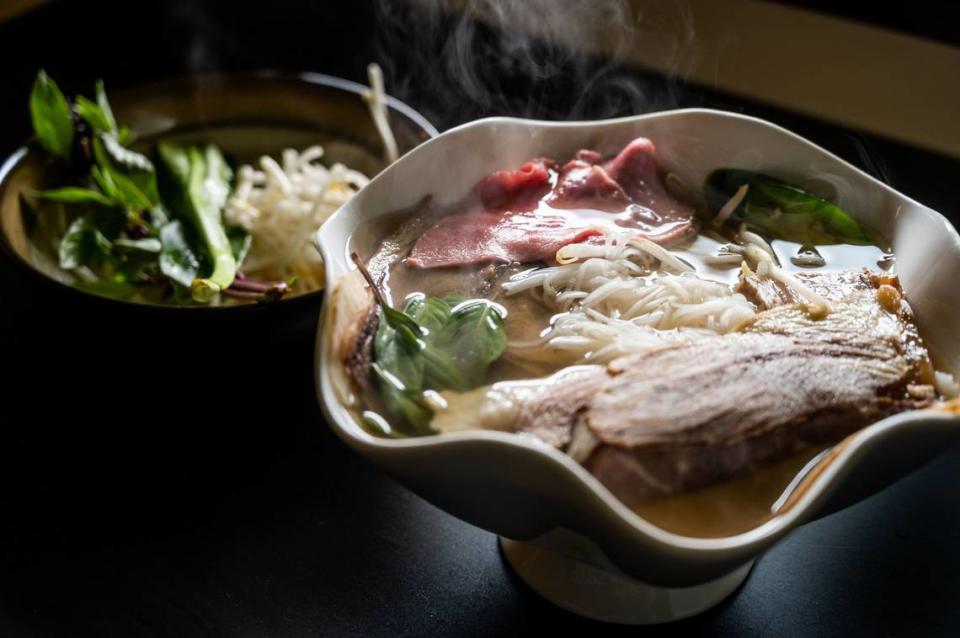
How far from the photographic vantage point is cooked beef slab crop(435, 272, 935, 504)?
39.9 inches

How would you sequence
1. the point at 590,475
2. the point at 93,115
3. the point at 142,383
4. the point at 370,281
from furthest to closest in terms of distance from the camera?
the point at 93,115
the point at 142,383
the point at 370,281
the point at 590,475

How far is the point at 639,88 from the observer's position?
86.0 inches

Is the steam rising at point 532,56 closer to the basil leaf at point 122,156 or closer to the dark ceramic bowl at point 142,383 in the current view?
the dark ceramic bowl at point 142,383

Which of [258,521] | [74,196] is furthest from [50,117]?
[258,521]

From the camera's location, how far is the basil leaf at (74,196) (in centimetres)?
192

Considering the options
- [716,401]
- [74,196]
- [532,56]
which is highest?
[716,401]

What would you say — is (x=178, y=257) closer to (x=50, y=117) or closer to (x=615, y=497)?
(x=50, y=117)

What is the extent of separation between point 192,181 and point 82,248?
32cm

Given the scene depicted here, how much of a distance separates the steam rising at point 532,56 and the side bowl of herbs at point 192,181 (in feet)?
1.00

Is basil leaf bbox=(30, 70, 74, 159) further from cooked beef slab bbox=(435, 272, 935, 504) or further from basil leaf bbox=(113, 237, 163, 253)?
cooked beef slab bbox=(435, 272, 935, 504)

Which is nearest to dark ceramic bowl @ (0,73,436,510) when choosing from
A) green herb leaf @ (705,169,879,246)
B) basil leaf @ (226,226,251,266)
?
basil leaf @ (226,226,251,266)

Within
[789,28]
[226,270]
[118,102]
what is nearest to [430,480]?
[226,270]

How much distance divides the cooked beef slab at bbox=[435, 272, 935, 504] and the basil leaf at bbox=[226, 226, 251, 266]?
107 cm

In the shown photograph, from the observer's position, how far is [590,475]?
977 mm
